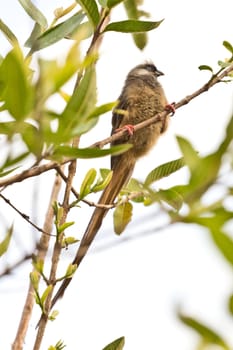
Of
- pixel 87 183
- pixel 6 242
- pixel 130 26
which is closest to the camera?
pixel 6 242

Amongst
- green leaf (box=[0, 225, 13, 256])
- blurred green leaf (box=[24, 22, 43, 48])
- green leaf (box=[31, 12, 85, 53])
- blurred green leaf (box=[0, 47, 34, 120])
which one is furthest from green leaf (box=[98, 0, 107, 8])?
blurred green leaf (box=[0, 47, 34, 120])

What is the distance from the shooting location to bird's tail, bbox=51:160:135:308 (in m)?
1.93

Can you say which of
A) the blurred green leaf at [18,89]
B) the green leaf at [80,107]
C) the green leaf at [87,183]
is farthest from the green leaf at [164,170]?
the blurred green leaf at [18,89]

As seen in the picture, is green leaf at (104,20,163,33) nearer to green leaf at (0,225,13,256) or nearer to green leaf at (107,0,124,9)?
green leaf at (107,0,124,9)

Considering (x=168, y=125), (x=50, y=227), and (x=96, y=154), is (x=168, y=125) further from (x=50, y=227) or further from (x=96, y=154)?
(x=96, y=154)

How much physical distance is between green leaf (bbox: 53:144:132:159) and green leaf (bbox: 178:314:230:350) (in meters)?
0.34

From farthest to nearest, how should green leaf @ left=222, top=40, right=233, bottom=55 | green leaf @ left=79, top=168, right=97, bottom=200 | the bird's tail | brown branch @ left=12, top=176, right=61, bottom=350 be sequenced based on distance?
green leaf @ left=222, top=40, right=233, bottom=55
the bird's tail
green leaf @ left=79, top=168, right=97, bottom=200
brown branch @ left=12, top=176, right=61, bottom=350

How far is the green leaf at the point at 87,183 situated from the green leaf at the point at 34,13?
1.21 ft

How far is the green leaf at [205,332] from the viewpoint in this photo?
0.61 meters

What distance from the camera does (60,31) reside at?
1534 millimetres

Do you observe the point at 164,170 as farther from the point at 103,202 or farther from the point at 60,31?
the point at 103,202

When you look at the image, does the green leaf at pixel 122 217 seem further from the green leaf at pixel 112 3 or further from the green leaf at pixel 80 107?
the green leaf at pixel 80 107

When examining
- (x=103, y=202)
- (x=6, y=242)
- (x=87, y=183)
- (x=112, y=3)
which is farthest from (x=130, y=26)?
(x=103, y=202)

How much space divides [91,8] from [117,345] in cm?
69
